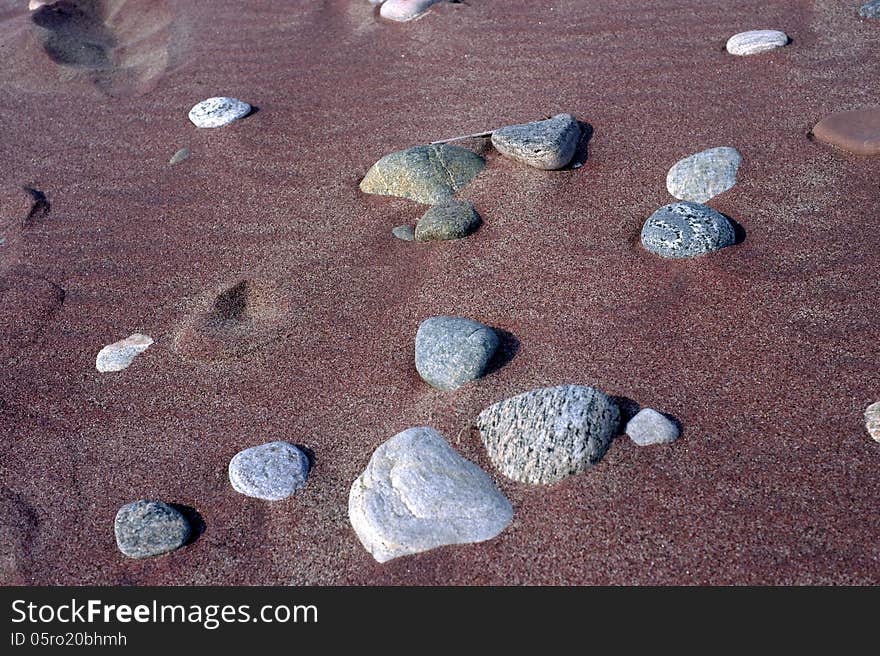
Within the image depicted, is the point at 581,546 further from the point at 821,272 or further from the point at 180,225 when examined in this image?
the point at 180,225

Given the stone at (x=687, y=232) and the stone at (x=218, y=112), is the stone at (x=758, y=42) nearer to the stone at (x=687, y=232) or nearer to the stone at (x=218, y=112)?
the stone at (x=687, y=232)

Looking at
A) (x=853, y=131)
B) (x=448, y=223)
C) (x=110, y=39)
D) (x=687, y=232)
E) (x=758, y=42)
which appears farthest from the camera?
(x=110, y=39)

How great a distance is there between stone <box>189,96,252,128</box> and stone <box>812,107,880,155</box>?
3.12 metres

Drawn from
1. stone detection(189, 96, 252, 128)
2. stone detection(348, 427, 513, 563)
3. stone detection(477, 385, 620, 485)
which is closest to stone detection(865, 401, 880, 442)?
stone detection(477, 385, 620, 485)

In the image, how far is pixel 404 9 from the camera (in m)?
5.11

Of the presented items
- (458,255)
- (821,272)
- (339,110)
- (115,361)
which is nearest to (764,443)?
(821,272)

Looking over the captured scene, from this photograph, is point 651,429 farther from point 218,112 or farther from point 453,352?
point 218,112

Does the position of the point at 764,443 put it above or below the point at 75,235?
→ below

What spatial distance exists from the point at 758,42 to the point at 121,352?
3781mm

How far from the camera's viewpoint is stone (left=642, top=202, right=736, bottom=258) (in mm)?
2973

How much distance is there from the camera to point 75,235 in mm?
3701

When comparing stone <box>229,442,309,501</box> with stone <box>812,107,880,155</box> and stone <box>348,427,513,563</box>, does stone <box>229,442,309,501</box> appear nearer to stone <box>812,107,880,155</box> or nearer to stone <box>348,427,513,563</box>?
stone <box>348,427,513,563</box>

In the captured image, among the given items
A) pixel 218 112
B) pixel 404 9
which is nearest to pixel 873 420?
pixel 218 112

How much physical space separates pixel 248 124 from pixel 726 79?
8.91ft
